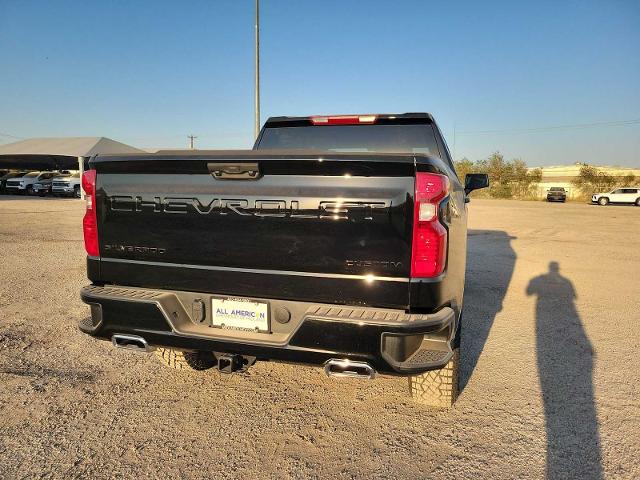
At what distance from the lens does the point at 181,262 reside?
2.60 meters

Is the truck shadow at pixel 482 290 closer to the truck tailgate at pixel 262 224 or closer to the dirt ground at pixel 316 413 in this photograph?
the dirt ground at pixel 316 413

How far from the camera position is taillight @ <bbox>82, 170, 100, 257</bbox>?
2709mm

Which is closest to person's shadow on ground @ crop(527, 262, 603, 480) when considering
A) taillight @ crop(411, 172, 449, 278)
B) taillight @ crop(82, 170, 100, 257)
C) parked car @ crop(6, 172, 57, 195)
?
taillight @ crop(411, 172, 449, 278)

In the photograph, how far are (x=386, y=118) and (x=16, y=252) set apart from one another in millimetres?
8272

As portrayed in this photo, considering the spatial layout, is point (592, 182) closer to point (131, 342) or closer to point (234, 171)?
point (234, 171)

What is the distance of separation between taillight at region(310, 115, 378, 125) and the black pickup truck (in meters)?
1.57

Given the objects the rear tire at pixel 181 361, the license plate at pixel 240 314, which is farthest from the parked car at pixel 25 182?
the license plate at pixel 240 314

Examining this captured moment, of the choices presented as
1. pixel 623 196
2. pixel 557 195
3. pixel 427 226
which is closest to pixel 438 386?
pixel 427 226

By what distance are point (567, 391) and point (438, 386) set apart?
1138 millimetres

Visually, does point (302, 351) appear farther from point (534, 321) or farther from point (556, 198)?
point (556, 198)

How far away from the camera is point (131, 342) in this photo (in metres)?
2.66

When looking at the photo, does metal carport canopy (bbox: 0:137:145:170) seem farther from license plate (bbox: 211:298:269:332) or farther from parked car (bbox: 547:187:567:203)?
parked car (bbox: 547:187:567:203)

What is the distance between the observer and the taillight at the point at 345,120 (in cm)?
393

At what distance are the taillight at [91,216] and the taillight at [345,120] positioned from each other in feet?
6.75
